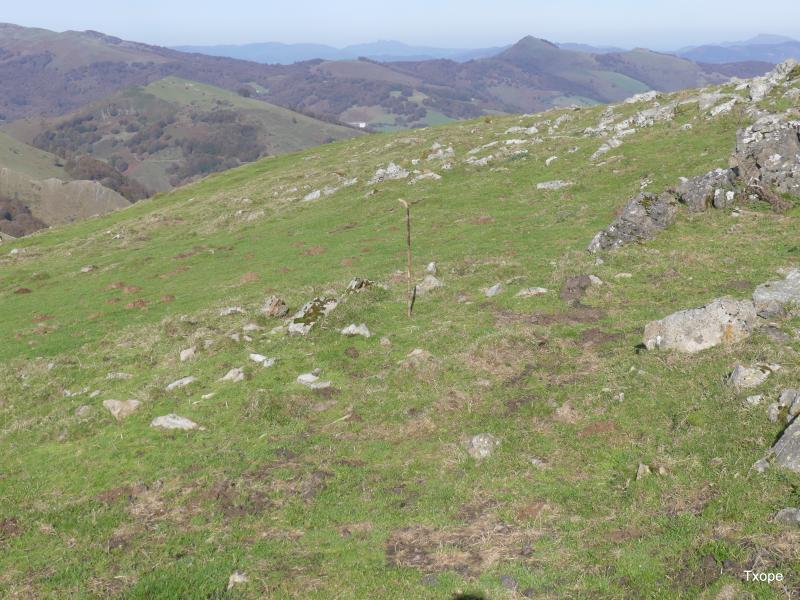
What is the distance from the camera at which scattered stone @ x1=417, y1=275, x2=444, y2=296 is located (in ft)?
102

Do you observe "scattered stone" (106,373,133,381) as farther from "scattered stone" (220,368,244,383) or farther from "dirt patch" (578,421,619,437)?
"dirt patch" (578,421,619,437)

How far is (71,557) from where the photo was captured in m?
14.6

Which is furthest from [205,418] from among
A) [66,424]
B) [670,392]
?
[670,392]

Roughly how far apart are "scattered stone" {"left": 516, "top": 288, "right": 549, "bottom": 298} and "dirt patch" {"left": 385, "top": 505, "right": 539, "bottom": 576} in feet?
49.2

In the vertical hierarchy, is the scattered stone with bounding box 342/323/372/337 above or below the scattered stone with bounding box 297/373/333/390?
above

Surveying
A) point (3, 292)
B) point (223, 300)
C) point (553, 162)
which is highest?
point (553, 162)

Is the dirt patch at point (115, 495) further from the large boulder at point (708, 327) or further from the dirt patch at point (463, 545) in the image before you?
the large boulder at point (708, 327)

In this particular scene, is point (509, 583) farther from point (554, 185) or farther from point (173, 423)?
point (554, 185)

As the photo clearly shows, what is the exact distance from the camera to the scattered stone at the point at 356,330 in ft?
85.5

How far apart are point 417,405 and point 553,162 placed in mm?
41903

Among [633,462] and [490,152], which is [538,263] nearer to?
[633,462]

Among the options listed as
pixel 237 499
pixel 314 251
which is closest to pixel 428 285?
pixel 237 499

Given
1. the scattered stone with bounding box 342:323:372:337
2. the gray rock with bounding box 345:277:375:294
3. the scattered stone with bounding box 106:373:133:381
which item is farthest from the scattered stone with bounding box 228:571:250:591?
the gray rock with bounding box 345:277:375:294

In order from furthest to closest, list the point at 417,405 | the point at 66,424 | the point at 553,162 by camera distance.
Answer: the point at 553,162
the point at 66,424
the point at 417,405
